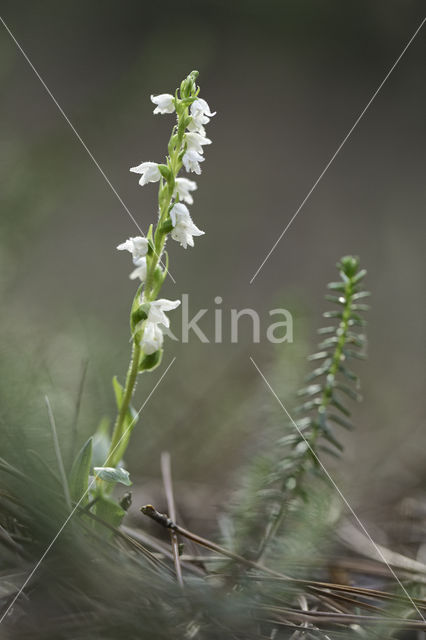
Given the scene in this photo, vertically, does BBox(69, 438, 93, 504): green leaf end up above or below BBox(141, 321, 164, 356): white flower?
below

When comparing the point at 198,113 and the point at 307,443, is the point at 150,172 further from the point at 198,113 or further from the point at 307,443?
the point at 307,443

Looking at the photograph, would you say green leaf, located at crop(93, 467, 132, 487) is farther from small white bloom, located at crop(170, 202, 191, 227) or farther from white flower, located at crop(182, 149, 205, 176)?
white flower, located at crop(182, 149, 205, 176)

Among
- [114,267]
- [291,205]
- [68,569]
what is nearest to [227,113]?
[291,205]

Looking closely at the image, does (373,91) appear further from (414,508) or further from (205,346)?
(414,508)

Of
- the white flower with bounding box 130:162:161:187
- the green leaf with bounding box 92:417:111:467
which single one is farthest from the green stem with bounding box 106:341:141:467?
the white flower with bounding box 130:162:161:187

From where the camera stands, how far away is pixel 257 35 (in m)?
4.63

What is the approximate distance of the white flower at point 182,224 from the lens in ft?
3.40

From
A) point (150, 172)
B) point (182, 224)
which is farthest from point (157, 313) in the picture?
point (150, 172)

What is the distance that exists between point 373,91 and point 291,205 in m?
1.42

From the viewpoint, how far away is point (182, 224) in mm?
1054

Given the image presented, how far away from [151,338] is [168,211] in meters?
0.25

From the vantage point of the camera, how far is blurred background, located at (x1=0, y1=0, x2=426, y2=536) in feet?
5.23

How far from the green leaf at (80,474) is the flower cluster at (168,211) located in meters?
0.22

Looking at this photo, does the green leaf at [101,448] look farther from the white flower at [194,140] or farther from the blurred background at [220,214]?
the white flower at [194,140]
